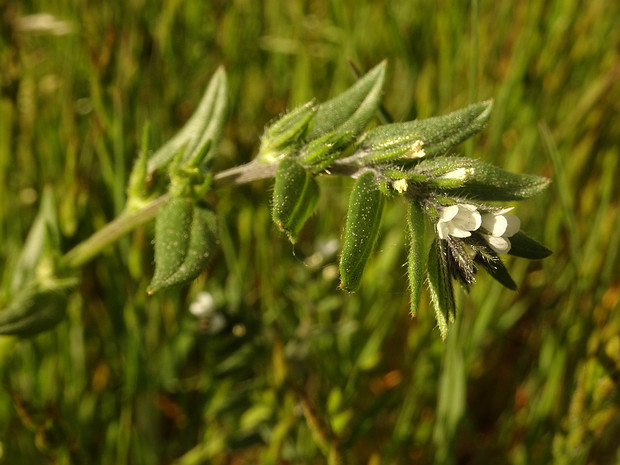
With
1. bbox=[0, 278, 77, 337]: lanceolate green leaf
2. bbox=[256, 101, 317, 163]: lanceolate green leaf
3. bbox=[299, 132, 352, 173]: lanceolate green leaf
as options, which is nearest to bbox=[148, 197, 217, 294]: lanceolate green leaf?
bbox=[256, 101, 317, 163]: lanceolate green leaf

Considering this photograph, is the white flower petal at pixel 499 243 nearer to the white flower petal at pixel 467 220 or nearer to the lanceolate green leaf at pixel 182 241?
the white flower petal at pixel 467 220

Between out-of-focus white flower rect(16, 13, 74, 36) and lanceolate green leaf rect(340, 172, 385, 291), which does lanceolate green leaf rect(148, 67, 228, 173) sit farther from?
out-of-focus white flower rect(16, 13, 74, 36)

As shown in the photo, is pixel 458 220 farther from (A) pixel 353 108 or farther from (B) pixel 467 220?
(A) pixel 353 108

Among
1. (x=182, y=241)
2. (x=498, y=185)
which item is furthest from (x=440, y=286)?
(x=182, y=241)

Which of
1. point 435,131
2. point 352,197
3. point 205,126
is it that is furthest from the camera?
point 205,126

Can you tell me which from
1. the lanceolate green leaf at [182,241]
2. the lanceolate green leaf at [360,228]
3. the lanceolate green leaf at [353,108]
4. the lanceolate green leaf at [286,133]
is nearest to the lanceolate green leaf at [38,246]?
the lanceolate green leaf at [182,241]
